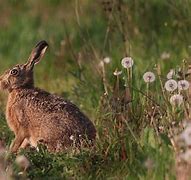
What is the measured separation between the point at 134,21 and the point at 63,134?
3.97 meters

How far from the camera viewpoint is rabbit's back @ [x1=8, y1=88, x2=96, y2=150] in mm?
6934

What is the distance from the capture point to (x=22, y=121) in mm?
7402

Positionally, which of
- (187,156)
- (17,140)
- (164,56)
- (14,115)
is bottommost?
(187,156)

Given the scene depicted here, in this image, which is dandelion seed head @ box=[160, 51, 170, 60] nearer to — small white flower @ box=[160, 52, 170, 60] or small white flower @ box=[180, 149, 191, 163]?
small white flower @ box=[160, 52, 170, 60]

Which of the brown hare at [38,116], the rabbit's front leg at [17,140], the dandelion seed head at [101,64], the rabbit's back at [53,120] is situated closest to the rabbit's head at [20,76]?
the brown hare at [38,116]

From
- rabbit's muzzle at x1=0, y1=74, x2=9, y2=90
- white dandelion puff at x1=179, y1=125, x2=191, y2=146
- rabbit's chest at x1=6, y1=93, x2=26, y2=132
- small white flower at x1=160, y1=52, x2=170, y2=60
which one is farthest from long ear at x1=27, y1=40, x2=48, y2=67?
white dandelion puff at x1=179, y1=125, x2=191, y2=146

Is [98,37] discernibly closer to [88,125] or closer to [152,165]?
[88,125]

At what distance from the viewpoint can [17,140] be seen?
7230 mm

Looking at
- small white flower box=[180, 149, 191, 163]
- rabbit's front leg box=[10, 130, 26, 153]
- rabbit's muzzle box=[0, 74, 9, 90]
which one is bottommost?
small white flower box=[180, 149, 191, 163]

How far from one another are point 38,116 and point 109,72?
165 centimetres

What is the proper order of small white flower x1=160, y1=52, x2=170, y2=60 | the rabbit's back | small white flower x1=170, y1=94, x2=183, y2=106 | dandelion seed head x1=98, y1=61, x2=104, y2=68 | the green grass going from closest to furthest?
the green grass, small white flower x1=170, y1=94, x2=183, y2=106, the rabbit's back, dandelion seed head x1=98, y1=61, x2=104, y2=68, small white flower x1=160, y1=52, x2=170, y2=60

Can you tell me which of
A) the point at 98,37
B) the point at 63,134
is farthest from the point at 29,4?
the point at 63,134

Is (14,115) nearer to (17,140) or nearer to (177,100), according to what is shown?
(17,140)

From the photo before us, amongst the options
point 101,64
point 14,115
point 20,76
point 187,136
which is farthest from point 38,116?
point 187,136
